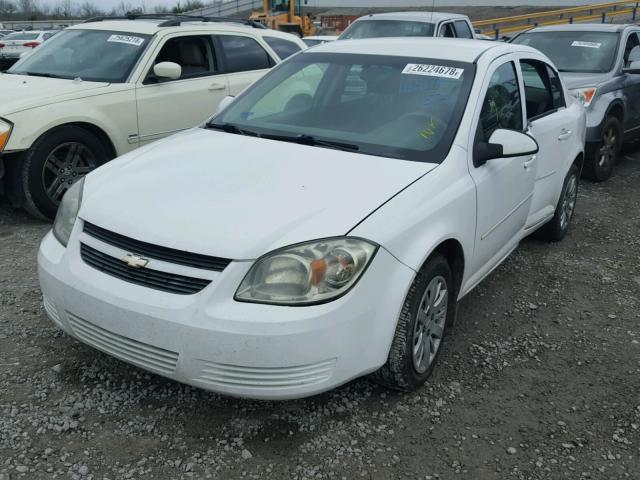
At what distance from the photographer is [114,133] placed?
5.76m

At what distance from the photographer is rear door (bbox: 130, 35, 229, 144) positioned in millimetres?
6008

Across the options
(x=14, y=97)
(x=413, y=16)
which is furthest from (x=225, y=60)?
(x=413, y=16)

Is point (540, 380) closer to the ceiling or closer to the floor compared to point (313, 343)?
closer to the floor

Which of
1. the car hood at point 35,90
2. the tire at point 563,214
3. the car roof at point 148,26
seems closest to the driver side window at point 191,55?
the car roof at point 148,26

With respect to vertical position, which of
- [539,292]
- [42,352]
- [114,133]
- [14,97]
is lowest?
[539,292]

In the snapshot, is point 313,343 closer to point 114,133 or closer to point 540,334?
point 540,334

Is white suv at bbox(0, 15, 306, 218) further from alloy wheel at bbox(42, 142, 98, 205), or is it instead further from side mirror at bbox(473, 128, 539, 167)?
side mirror at bbox(473, 128, 539, 167)

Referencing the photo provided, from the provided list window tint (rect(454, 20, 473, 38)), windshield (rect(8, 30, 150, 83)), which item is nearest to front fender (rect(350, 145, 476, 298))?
windshield (rect(8, 30, 150, 83))

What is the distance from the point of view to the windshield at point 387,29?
11125 millimetres

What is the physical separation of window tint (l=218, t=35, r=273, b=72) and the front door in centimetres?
353

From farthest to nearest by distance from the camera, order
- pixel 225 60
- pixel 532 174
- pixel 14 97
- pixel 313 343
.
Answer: pixel 225 60
pixel 14 97
pixel 532 174
pixel 313 343

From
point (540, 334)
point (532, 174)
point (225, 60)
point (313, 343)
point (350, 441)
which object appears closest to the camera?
point (313, 343)

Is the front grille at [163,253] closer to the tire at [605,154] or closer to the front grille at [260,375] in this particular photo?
the front grille at [260,375]

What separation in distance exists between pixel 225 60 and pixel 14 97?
2.23m
